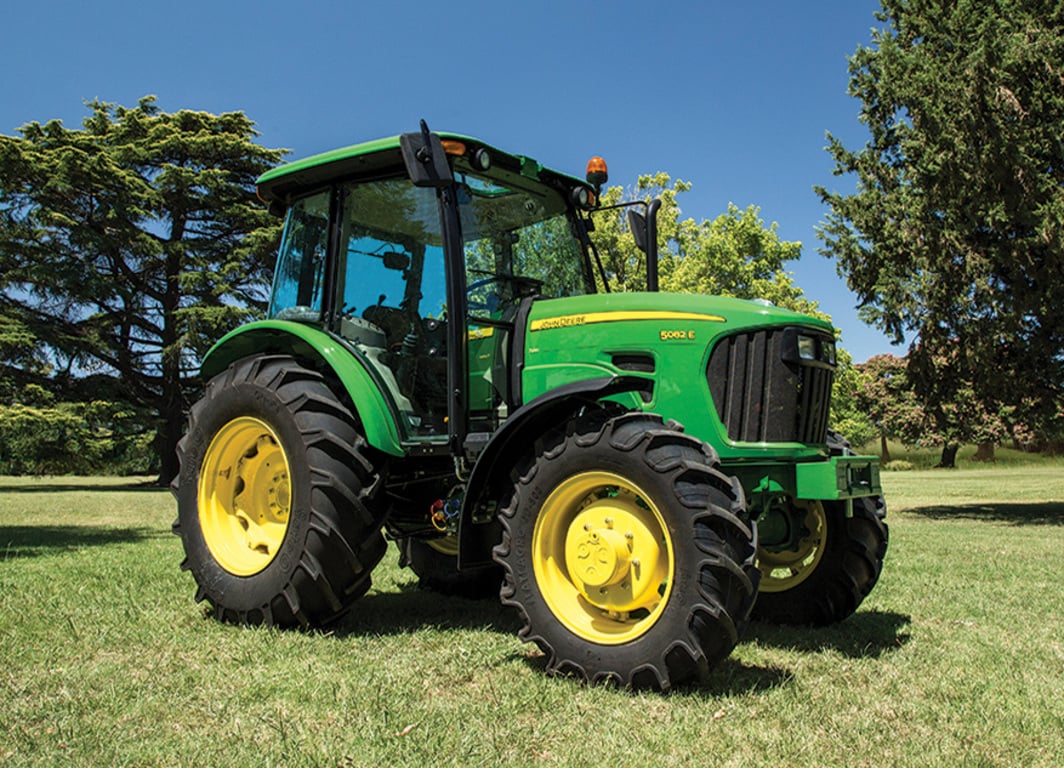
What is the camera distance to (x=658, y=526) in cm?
417

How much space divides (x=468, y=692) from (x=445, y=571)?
8.92 feet

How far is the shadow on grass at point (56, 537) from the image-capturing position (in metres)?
10.0

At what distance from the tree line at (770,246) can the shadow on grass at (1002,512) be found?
5.92ft

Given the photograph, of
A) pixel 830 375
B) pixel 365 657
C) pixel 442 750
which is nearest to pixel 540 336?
pixel 830 375

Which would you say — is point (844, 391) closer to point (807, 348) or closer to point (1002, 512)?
Answer: point (1002, 512)

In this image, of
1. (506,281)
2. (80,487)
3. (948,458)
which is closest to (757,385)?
(506,281)

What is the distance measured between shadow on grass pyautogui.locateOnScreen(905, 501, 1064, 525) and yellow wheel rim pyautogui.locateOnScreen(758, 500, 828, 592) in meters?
13.0

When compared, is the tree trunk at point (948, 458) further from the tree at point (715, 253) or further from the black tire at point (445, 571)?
the black tire at point (445, 571)

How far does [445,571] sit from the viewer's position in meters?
6.70

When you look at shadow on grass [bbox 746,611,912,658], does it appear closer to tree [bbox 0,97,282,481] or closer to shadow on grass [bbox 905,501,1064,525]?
shadow on grass [bbox 905,501,1064,525]

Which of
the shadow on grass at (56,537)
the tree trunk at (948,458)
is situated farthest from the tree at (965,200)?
the tree trunk at (948,458)

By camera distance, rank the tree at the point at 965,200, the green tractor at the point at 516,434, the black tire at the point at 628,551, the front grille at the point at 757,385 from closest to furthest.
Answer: the black tire at the point at 628,551, the green tractor at the point at 516,434, the front grille at the point at 757,385, the tree at the point at 965,200

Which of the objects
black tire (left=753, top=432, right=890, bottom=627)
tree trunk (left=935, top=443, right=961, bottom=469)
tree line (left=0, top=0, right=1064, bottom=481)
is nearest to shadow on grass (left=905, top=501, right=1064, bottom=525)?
tree line (left=0, top=0, right=1064, bottom=481)

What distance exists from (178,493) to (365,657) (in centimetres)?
212
